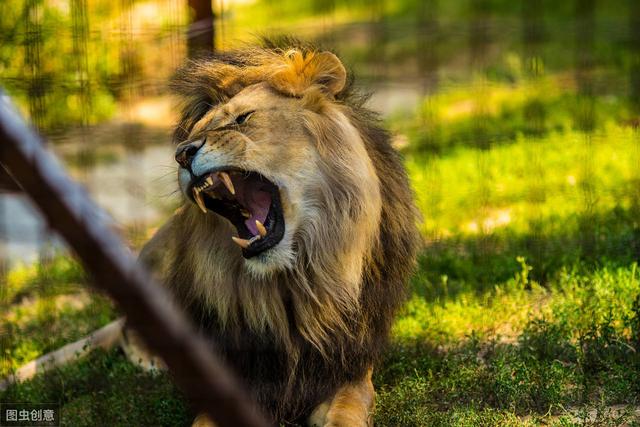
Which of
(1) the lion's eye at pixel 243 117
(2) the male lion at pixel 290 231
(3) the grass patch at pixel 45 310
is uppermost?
(1) the lion's eye at pixel 243 117

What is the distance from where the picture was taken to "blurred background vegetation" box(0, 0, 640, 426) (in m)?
3.74

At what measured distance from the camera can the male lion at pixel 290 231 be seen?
3312 millimetres

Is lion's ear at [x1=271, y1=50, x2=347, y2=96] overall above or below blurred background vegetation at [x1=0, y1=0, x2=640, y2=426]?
above

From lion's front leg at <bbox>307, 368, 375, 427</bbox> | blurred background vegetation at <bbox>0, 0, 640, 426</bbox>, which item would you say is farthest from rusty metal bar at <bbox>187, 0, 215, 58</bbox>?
lion's front leg at <bbox>307, 368, 375, 427</bbox>

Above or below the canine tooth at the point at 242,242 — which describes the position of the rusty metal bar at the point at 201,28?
above

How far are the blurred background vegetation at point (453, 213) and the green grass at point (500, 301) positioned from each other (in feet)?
0.04

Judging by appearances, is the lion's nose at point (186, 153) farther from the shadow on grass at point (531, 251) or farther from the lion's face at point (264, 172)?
the shadow on grass at point (531, 251)

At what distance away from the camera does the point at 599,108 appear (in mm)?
6934

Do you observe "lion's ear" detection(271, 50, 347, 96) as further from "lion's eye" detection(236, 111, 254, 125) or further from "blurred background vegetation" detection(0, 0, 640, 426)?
"blurred background vegetation" detection(0, 0, 640, 426)

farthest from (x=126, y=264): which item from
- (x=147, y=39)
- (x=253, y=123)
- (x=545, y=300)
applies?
(x=147, y=39)

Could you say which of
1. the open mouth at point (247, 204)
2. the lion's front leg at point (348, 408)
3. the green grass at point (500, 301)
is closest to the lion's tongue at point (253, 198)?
the open mouth at point (247, 204)

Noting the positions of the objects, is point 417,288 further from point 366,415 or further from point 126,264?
point 126,264

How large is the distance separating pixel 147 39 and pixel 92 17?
1.98ft

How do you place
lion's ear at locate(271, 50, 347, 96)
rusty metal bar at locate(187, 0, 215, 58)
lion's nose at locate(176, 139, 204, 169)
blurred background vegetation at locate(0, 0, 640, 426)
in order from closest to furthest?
lion's nose at locate(176, 139, 204, 169) < lion's ear at locate(271, 50, 347, 96) < blurred background vegetation at locate(0, 0, 640, 426) < rusty metal bar at locate(187, 0, 215, 58)
